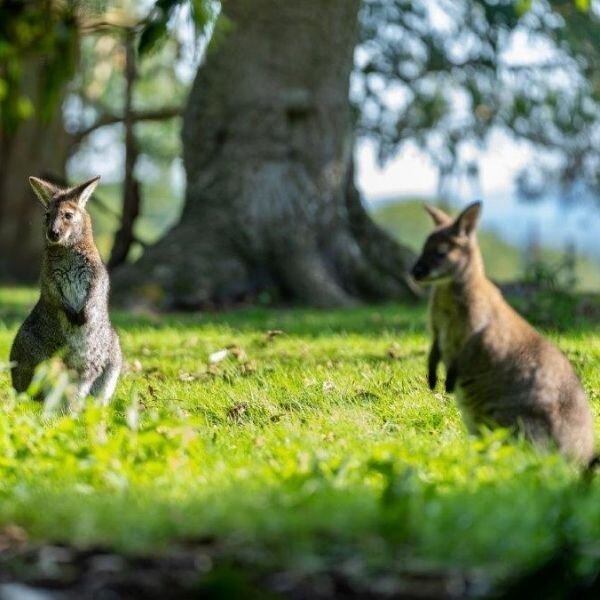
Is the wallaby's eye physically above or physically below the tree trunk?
above

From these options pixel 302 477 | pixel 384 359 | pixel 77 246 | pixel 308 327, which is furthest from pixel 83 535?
pixel 308 327

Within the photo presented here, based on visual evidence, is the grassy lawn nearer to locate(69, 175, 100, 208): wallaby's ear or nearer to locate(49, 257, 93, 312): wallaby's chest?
locate(49, 257, 93, 312): wallaby's chest

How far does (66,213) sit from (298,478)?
3.75 metres

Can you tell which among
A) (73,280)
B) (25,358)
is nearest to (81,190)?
(73,280)

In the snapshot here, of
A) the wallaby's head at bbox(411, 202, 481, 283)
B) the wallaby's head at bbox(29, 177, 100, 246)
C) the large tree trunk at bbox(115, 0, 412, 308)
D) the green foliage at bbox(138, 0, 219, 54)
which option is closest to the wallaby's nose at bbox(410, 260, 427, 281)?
the wallaby's head at bbox(411, 202, 481, 283)

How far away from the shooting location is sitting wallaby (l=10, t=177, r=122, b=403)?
8148mm

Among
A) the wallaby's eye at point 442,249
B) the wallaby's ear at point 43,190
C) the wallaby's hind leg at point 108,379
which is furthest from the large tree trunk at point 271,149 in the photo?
the wallaby's eye at point 442,249

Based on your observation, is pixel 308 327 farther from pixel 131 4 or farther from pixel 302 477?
pixel 131 4

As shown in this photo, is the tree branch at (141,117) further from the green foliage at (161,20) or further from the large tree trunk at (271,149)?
the green foliage at (161,20)

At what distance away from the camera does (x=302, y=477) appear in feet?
16.8

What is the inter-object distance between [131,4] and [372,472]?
19.3m

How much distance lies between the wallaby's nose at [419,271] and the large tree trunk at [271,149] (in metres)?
9.87

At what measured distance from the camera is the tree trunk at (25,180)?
23.8 metres

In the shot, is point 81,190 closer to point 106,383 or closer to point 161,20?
point 106,383
